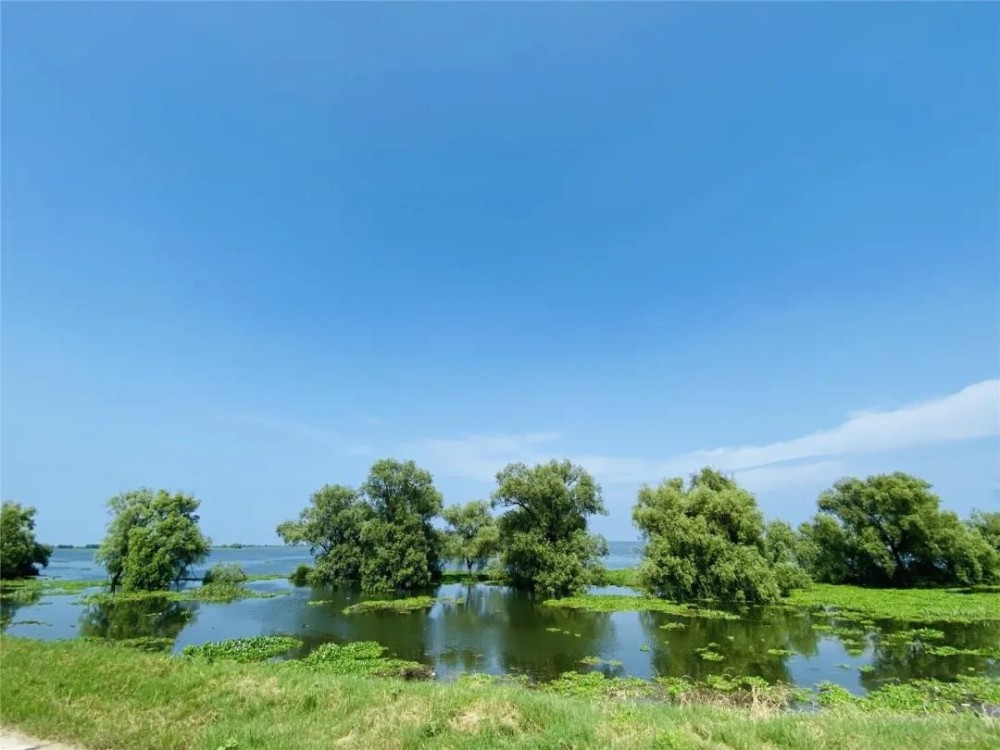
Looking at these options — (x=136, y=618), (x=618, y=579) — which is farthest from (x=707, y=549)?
(x=136, y=618)

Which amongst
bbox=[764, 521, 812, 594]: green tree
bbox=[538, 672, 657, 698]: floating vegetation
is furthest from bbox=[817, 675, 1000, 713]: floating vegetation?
bbox=[764, 521, 812, 594]: green tree

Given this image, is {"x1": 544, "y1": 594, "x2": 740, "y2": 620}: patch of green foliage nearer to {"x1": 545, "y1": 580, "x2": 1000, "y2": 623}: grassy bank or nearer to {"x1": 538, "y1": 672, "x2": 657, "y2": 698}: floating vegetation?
{"x1": 545, "y1": 580, "x2": 1000, "y2": 623}: grassy bank

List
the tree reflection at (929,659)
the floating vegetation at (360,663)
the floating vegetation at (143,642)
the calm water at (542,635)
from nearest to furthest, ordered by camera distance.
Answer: the tree reflection at (929,659) → the floating vegetation at (360,663) → the calm water at (542,635) → the floating vegetation at (143,642)

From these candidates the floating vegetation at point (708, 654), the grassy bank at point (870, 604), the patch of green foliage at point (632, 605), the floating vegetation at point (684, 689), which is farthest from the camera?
the patch of green foliage at point (632, 605)

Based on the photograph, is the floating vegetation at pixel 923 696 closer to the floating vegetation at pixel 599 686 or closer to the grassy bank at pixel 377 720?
the grassy bank at pixel 377 720

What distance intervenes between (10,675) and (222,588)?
1456 inches

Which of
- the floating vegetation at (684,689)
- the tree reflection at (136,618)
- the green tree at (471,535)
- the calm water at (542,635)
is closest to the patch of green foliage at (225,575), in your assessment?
the tree reflection at (136,618)

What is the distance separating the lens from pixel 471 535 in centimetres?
6172

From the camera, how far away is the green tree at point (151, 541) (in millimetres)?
45719

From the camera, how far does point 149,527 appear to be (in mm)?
48219

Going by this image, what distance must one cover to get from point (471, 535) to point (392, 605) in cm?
2458

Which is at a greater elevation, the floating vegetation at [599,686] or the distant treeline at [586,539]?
the distant treeline at [586,539]

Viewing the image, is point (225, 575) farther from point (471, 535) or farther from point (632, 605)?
point (632, 605)

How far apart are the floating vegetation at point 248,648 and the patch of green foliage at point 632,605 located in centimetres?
2076
